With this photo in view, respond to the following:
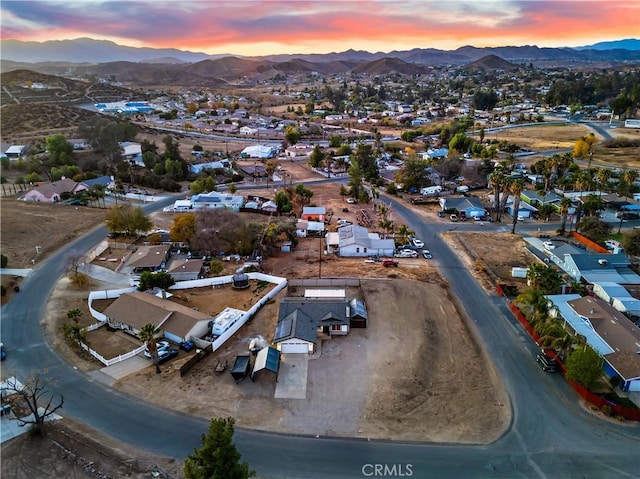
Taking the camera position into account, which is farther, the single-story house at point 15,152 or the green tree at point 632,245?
the single-story house at point 15,152

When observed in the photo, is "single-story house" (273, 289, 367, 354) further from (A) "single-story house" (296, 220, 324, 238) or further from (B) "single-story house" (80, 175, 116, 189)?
(B) "single-story house" (80, 175, 116, 189)

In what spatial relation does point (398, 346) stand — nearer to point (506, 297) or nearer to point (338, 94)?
point (506, 297)

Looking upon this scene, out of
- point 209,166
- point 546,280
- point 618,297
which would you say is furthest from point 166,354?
point 209,166

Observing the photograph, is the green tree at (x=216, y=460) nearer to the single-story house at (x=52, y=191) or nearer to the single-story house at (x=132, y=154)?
the single-story house at (x=52, y=191)

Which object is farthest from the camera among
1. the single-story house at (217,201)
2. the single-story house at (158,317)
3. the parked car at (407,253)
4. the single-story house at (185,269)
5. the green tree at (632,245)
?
the single-story house at (217,201)

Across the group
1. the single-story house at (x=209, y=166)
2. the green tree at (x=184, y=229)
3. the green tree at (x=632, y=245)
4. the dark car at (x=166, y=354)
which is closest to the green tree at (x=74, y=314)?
the dark car at (x=166, y=354)

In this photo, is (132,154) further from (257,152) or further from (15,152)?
(257,152)
